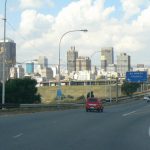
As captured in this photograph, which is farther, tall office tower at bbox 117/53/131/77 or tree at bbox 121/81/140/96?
tall office tower at bbox 117/53/131/77

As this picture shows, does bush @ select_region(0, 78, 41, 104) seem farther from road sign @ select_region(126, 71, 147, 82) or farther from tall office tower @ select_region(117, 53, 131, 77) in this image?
tall office tower @ select_region(117, 53, 131, 77)

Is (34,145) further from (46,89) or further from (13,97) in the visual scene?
(46,89)

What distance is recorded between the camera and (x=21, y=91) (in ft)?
263

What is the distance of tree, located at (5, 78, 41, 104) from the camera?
78500mm

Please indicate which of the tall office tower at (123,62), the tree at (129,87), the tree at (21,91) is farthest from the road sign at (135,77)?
the tall office tower at (123,62)

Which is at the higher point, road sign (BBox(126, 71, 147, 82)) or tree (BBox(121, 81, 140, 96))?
road sign (BBox(126, 71, 147, 82))

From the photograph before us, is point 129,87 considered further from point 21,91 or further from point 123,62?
point 21,91

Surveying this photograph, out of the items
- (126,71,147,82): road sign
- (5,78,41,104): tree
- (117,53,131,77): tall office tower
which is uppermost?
(117,53,131,77): tall office tower

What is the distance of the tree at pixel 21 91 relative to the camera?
7850cm

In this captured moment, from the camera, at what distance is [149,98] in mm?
121312

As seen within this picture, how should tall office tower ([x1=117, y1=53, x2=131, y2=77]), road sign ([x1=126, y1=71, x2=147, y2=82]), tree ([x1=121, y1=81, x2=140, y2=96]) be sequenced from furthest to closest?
1. tall office tower ([x1=117, y1=53, x2=131, y2=77])
2. tree ([x1=121, y1=81, x2=140, y2=96])
3. road sign ([x1=126, y1=71, x2=147, y2=82])

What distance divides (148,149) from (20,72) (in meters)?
176

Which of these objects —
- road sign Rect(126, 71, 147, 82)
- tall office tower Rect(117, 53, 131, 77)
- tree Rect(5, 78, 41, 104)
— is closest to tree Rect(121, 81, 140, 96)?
tall office tower Rect(117, 53, 131, 77)

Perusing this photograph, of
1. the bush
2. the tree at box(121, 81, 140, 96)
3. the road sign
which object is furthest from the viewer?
the tree at box(121, 81, 140, 96)
